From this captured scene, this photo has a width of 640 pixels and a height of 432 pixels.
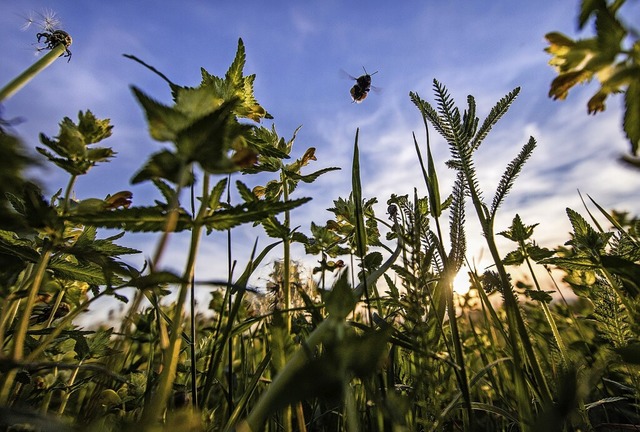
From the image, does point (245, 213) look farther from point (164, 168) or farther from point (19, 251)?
point (19, 251)

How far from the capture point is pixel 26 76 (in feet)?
4.85

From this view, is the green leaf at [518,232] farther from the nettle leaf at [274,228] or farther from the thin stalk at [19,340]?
the thin stalk at [19,340]

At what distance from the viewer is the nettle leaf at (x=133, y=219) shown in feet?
2.88

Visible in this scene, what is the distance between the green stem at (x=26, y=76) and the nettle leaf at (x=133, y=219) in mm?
758

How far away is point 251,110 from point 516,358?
3.62 ft

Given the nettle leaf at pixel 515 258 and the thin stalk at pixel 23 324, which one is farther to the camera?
the nettle leaf at pixel 515 258

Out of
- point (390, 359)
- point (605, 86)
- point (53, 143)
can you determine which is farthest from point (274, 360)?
point (605, 86)

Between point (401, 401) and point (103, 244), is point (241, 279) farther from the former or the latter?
point (401, 401)

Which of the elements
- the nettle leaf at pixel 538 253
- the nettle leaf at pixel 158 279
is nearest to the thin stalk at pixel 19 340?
the nettle leaf at pixel 158 279

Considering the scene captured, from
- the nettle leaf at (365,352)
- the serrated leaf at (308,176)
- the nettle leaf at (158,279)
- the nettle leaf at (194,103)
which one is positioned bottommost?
the nettle leaf at (365,352)

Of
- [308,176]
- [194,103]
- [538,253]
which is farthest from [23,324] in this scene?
[538,253]

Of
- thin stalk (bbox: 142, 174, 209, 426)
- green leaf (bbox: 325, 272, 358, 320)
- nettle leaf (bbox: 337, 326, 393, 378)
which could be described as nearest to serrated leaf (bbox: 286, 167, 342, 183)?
thin stalk (bbox: 142, 174, 209, 426)

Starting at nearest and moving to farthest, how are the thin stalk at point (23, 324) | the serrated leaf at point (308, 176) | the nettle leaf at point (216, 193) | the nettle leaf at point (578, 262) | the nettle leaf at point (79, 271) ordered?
the thin stalk at point (23, 324), the nettle leaf at point (216, 193), the nettle leaf at point (79, 271), the nettle leaf at point (578, 262), the serrated leaf at point (308, 176)

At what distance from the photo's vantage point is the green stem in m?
1.34
